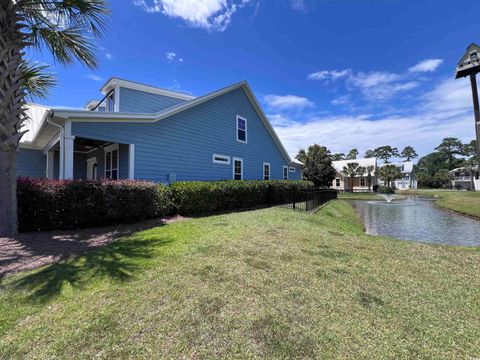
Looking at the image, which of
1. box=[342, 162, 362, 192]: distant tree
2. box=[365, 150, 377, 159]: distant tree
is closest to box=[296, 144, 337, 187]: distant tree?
box=[342, 162, 362, 192]: distant tree

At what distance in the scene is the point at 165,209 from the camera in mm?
9164

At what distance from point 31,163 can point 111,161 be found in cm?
705

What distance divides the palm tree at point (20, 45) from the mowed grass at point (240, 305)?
308 centimetres

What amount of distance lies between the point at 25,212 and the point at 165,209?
3948 mm

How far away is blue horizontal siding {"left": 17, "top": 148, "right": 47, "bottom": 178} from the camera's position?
14727mm

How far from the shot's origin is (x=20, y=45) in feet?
20.5

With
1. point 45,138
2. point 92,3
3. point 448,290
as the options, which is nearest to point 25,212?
point 92,3

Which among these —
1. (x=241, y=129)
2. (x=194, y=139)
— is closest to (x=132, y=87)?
(x=194, y=139)

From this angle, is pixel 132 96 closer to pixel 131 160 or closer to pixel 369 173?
pixel 131 160

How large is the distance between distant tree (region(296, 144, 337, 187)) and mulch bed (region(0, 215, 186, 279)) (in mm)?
33817

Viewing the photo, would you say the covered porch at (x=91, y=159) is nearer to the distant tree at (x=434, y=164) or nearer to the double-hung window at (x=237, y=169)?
the double-hung window at (x=237, y=169)

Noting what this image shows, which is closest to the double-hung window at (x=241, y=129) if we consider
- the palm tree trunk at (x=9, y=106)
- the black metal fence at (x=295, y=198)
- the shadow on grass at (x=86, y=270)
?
the black metal fence at (x=295, y=198)

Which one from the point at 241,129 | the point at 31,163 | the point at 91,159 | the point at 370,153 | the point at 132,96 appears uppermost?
the point at 370,153

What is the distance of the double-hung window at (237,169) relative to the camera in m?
15.6
